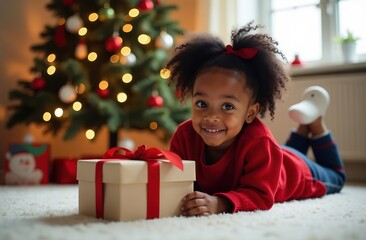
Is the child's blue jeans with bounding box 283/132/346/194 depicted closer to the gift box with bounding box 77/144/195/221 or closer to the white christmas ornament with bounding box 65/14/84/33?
the gift box with bounding box 77/144/195/221

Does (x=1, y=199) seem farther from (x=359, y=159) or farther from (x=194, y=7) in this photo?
(x=194, y=7)

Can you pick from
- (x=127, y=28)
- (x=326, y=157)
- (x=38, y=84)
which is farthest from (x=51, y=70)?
(x=326, y=157)

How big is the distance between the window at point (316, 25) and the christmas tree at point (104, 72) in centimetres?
83

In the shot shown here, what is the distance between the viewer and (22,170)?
7.23ft

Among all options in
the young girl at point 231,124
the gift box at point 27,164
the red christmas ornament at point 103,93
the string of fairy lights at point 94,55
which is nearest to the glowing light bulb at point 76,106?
the string of fairy lights at point 94,55

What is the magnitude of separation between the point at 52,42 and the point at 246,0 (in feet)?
3.99

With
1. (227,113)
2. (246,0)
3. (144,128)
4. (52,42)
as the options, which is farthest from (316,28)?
(227,113)

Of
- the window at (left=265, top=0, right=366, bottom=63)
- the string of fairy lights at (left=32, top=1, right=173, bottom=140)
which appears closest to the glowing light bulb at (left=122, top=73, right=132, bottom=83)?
the string of fairy lights at (left=32, top=1, right=173, bottom=140)

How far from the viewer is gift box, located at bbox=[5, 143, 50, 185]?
2.20 m

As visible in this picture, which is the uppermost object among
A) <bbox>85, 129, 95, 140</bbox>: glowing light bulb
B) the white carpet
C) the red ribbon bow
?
the red ribbon bow

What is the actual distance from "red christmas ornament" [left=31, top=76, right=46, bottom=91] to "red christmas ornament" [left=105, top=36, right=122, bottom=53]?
0.39 metres

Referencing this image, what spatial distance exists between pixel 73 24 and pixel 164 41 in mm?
495

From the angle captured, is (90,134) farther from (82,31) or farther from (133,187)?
(133,187)

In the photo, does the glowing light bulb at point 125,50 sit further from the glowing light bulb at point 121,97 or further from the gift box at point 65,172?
the gift box at point 65,172
